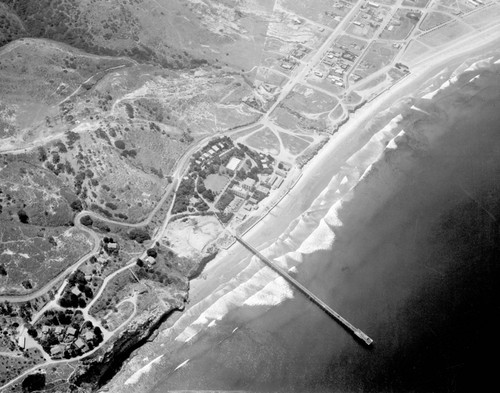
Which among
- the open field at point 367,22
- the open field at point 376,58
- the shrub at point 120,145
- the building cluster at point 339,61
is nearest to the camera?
the shrub at point 120,145

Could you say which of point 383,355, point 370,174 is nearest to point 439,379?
point 383,355

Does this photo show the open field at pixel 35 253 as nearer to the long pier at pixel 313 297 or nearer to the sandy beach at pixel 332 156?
the sandy beach at pixel 332 156

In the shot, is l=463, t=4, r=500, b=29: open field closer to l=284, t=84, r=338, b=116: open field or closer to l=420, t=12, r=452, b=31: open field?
l=420, t=12, r=452, b=31: open field

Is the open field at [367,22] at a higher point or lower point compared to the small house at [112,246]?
higher

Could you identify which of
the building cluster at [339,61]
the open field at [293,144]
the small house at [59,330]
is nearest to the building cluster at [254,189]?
the open field at [293,144]

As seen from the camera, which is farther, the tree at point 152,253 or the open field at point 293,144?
the open field at point 293,144

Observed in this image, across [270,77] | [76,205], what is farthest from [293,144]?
[76,205]

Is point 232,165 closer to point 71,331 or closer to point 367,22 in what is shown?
point 71,331
